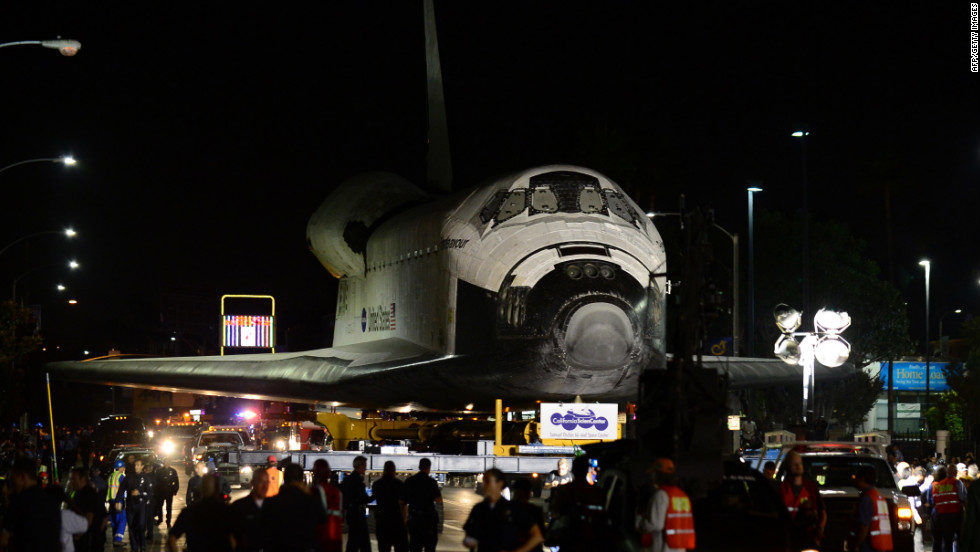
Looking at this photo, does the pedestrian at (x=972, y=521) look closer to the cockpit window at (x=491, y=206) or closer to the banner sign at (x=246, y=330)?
the cockpit window at (x=491, y=206)

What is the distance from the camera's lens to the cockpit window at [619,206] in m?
20.2

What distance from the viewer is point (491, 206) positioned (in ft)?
66.8

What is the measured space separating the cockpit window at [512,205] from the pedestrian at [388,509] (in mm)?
7630

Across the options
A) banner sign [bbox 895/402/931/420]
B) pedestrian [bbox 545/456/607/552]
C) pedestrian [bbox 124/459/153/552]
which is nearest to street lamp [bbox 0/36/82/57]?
pedestrian [bbox 124/459/153/552]

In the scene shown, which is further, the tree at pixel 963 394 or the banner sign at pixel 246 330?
the banner sign at pixel 246 330

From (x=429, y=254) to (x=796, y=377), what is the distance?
780 centimetres

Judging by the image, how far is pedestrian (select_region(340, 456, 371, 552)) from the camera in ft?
43.6

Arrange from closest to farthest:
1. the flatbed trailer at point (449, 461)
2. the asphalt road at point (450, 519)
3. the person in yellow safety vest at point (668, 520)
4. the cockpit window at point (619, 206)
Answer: the person in yellow safety vest at point (668, 520)
the asphalt road at point (450, 519)
the flatbed trailer at point (449, 461)
the cockpit window at point (619, 206)

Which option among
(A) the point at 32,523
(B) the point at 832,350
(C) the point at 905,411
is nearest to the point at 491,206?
(B) the point at 832,350

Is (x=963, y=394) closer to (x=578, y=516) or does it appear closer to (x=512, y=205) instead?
(x=512, y=205)

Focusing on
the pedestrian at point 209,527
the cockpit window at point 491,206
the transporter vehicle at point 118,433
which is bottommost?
the transporter vehicle at point 118,433

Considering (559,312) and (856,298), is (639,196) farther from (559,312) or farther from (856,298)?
(559,312)

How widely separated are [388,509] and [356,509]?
0.63m

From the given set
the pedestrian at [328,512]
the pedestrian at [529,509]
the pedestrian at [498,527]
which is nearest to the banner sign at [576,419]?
the pedestrian at [328,512]
